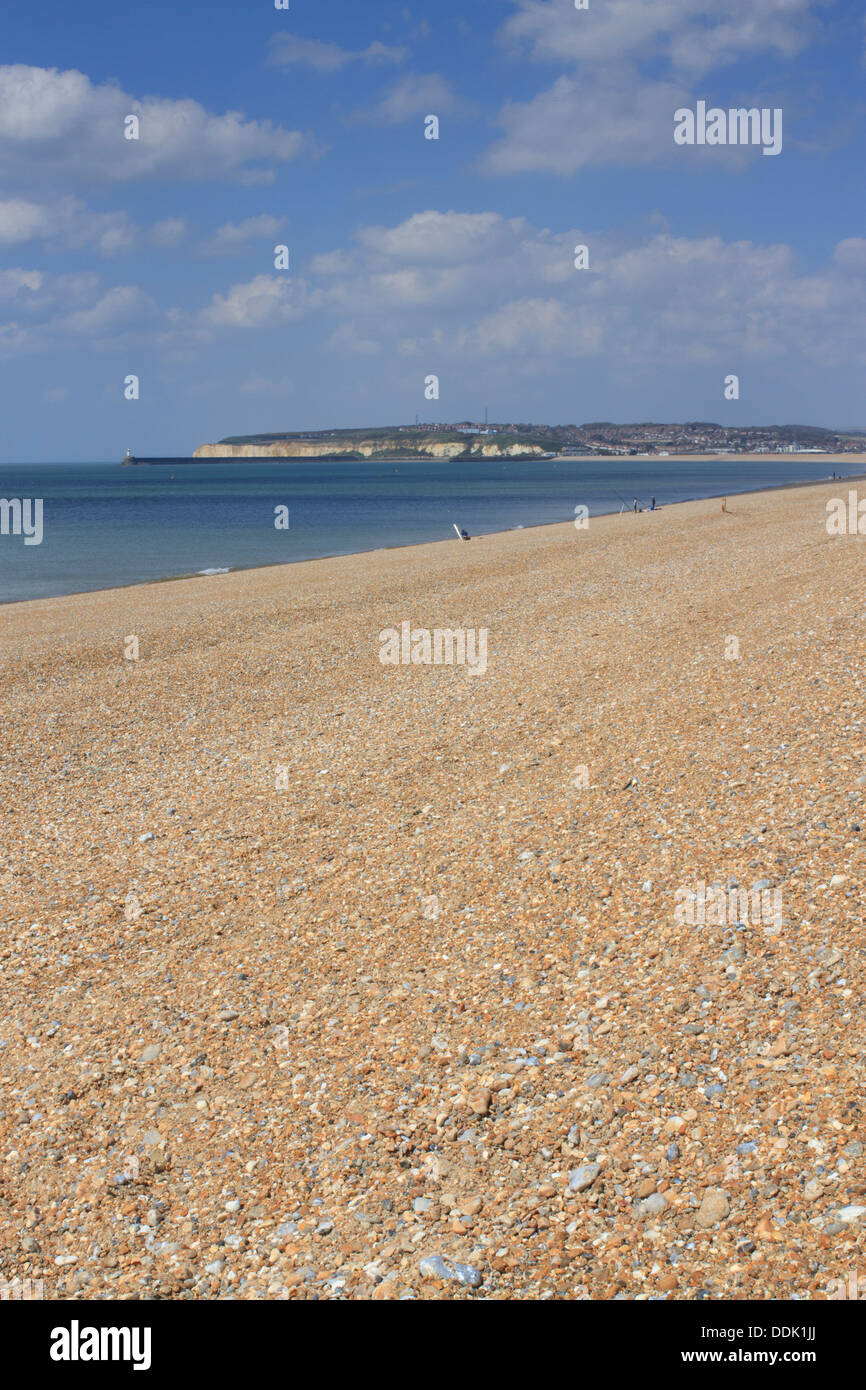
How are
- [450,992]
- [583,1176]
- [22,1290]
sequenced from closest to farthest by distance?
[22,1290] < [583,1176] < [450,992]

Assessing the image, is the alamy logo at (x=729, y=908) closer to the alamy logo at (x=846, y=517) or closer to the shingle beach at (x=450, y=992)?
the shingle beach at (x=450, y=992)

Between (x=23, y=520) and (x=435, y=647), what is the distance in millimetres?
67328

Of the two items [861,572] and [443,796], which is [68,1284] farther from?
[861,572]

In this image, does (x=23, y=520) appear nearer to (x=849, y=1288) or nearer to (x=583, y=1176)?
(x=583, y=1176)

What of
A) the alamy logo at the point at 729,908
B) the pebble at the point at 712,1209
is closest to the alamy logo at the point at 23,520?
the alamy logo at the point at 729,908

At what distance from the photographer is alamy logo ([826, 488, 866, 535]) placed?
2791 cm

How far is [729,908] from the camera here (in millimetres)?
6246

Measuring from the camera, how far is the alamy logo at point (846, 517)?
27914mm

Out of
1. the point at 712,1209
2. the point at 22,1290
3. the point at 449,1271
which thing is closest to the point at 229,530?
the point at 22,1290
